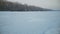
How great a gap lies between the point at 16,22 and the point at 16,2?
313mm

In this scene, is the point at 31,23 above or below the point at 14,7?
below

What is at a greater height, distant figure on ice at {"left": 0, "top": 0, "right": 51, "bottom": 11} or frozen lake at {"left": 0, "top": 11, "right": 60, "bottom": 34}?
distant figure on ice at {"left": 0, "top": 0, "right": 51, "bottom": 11}

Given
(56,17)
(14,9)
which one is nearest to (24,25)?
(14,9)

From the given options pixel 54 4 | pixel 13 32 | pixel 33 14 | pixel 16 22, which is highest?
pixel 54 4

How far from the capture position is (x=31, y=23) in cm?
112

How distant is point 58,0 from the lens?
3.61 feet

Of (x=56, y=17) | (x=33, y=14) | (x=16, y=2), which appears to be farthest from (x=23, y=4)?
(x=56, y=17)

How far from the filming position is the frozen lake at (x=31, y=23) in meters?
1.08

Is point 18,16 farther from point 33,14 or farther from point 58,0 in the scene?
point 58,0

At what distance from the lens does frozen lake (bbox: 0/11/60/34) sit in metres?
1.08

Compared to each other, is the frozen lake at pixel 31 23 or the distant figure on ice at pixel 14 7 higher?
the distant figure on ice at pixel 14 7

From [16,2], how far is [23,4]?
4.4 inches

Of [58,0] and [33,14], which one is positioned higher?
[58,0]

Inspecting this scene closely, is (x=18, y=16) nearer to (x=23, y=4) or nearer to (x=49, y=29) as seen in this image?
(x=23, y=4)
